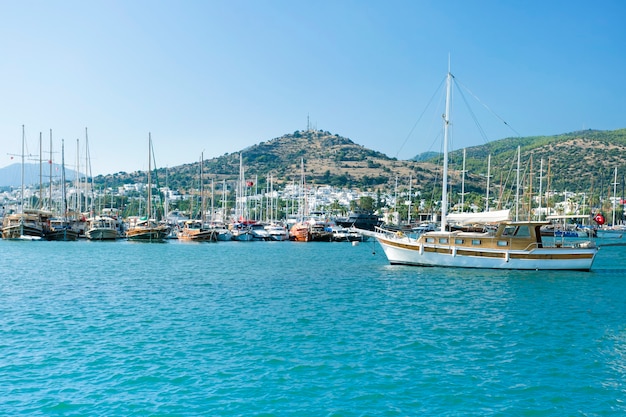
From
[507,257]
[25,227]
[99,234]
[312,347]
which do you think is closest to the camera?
[312,347]

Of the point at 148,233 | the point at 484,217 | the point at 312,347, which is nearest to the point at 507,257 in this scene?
the point at 484,217

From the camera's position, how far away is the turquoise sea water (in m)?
12.0

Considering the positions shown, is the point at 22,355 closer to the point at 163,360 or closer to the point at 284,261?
the point at 163,360

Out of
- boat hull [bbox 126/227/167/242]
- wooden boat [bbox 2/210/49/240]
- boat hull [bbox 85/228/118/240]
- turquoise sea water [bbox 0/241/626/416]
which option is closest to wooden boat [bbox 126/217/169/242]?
boat hull [bbox 126/227/167/242]

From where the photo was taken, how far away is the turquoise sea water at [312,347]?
12.0m

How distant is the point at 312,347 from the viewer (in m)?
16.4

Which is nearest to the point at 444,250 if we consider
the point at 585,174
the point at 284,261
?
the point at 284,261

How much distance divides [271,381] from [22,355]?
7538 millimetres

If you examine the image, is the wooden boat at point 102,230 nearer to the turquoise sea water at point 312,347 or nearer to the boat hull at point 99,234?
the boat hull at point 99,234

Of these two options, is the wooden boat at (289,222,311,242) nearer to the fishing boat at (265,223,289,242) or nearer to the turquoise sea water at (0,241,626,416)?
the fishing boat at (265,223,289,242)

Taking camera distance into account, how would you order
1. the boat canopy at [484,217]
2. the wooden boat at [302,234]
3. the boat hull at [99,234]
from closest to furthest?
1. the boat canopy at [484,217]
2. the boat hull at [99,234]
3. the wooden boat at [302,234]

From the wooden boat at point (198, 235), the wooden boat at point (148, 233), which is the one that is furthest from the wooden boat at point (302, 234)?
the wooden boat at point (148, 233)

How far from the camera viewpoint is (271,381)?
13320 millimetres

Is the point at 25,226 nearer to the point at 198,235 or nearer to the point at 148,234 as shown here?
the point at 148,234
